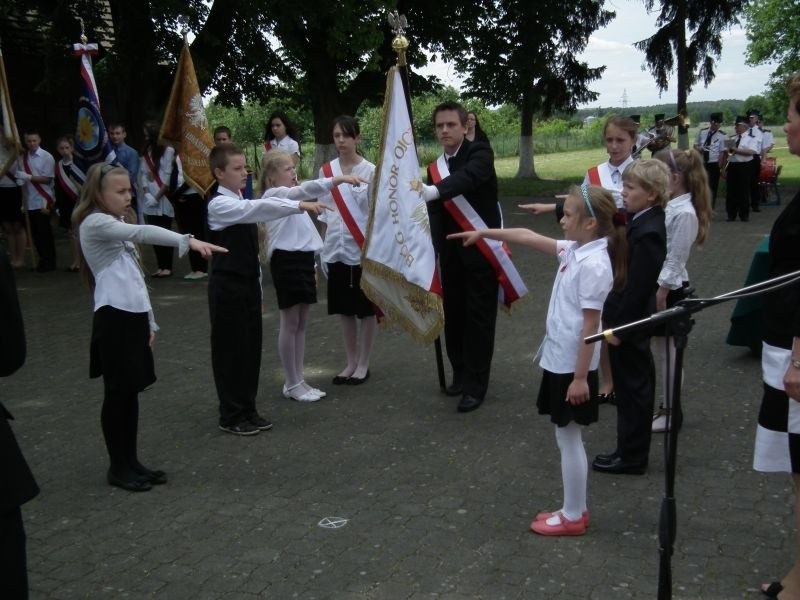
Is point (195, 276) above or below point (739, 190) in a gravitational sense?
below

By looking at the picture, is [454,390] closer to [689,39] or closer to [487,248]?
[487,248]

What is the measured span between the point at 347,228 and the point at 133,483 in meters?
2.55

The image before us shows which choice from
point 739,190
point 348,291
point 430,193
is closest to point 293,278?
point 348,291

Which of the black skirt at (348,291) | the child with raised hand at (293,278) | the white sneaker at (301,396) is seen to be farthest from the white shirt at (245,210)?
the white sneaker at (301,396)

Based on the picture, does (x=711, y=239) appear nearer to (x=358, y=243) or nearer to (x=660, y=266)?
(x=358, y=243)

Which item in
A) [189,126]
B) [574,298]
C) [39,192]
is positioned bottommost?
[574,298]

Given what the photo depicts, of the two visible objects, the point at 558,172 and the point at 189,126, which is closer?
the point at 189,126

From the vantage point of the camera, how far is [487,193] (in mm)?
6383

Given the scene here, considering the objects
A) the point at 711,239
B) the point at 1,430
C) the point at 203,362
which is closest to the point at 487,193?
the point at 203,362

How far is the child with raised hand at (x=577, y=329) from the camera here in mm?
4164

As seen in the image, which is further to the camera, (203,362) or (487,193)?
(203,362)

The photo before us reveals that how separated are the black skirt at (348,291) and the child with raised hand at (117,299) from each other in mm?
1976

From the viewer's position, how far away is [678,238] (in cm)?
560

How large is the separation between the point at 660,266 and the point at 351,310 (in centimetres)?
273
